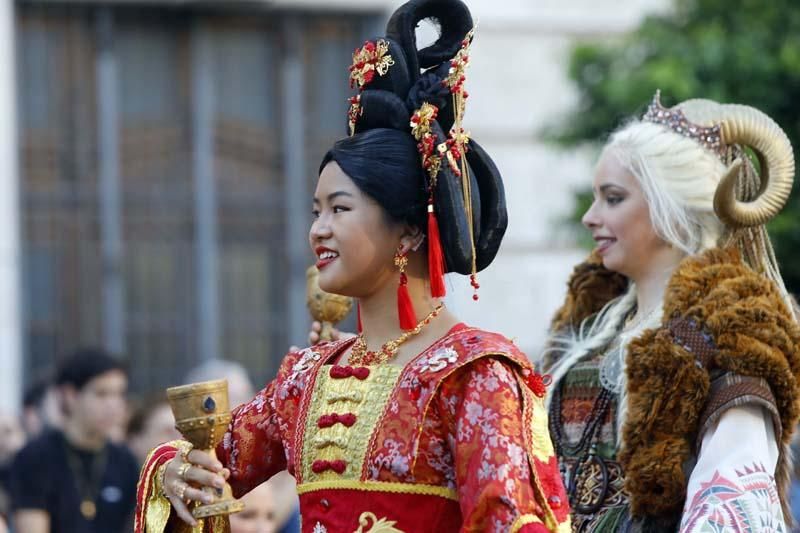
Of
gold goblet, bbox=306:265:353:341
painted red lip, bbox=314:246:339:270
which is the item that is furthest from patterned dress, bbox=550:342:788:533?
painted red lip, bbox=314:246:339:270

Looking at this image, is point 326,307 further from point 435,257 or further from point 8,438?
point 8,438

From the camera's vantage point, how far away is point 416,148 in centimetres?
337

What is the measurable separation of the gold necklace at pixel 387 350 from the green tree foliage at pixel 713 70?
551cm

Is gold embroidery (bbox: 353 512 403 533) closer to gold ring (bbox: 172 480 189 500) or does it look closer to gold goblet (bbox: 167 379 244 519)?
gold goblet (bbox: 167 379 244 519)

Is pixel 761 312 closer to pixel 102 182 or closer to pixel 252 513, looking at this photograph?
pixel 252 513

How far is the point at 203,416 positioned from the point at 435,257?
0.63 m

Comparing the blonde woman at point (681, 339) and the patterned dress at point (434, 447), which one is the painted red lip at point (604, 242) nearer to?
the blonde woman at point (681, 339)

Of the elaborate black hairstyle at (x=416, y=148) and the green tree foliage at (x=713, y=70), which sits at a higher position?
the green tree foliage at (x=713, y=70)

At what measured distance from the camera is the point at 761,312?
4105mm

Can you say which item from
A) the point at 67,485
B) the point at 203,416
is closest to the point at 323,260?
the point at 203,416

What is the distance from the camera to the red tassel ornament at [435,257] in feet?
10.9

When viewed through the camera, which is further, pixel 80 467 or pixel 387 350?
pixel 80 467

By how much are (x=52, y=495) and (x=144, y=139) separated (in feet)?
15.3

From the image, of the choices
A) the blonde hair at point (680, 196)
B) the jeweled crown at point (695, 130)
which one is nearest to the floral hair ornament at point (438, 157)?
the blonde hair at point (680, 196)
